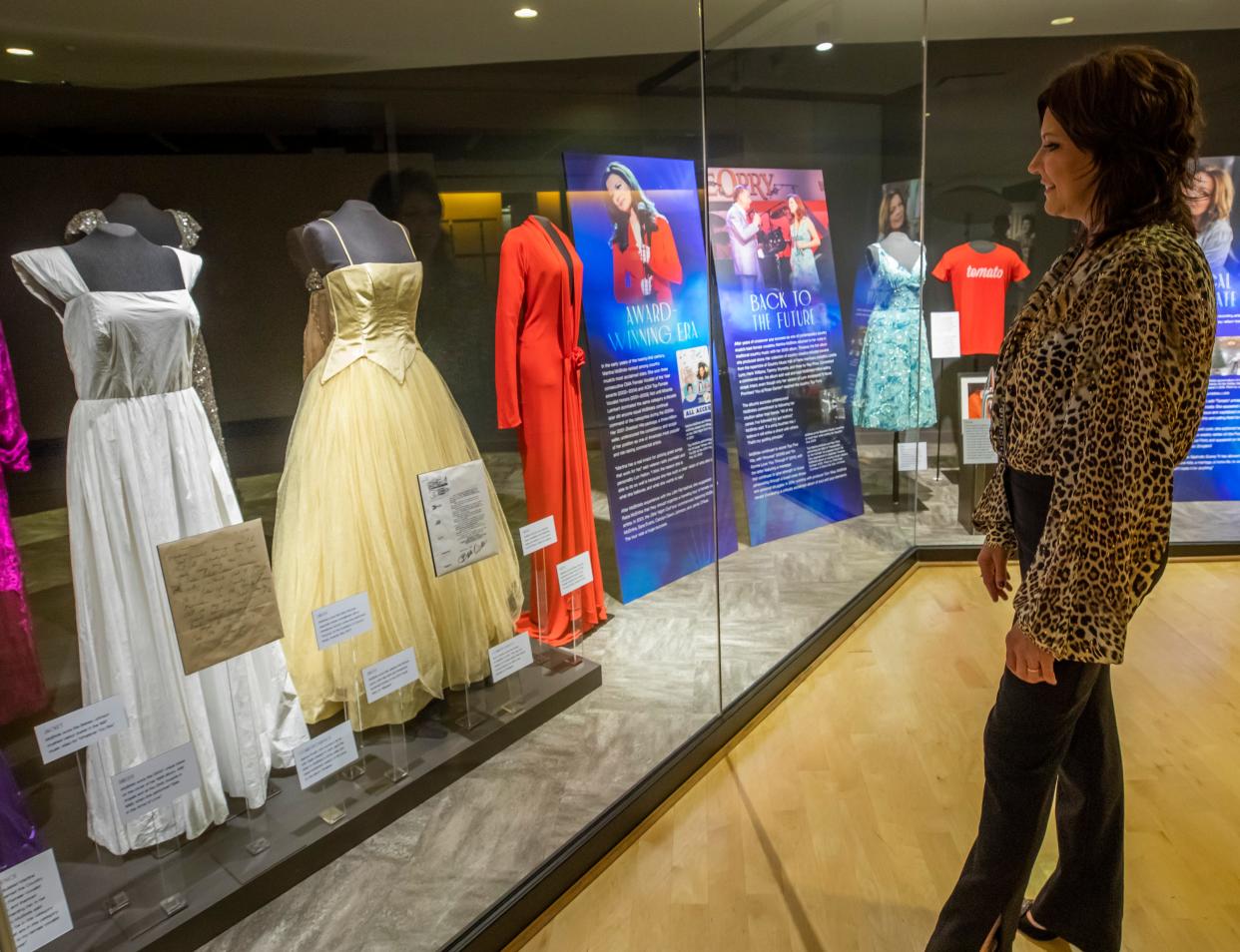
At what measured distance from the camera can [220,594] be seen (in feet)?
5.69

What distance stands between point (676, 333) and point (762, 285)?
745 mm

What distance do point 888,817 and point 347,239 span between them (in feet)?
6.61

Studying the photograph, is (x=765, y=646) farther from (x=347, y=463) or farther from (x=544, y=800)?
(x=347, y=463)

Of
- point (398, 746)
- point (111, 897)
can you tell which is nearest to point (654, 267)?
point (398, 746)

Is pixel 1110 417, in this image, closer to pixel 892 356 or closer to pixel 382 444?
pixel 382 444

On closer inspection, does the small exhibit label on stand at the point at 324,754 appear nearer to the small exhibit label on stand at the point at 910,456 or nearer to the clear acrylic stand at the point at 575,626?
the clear acrylic stand at the point at 575,626

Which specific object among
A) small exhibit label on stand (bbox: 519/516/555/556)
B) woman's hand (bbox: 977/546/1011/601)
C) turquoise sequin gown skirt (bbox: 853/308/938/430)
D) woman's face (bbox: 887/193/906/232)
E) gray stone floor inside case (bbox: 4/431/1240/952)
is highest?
woman's face (bbox: 887/193/906/232)

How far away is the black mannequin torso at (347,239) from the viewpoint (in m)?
1.94

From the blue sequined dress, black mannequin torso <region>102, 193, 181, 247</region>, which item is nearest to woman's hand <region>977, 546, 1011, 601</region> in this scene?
black mannequin torso <region>102, 193, 181, 247</region>

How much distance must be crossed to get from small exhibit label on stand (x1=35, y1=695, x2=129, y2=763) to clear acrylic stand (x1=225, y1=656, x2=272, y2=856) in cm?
32

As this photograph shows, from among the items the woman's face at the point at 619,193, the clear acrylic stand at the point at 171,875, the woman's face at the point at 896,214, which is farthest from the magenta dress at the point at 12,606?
the woman's face at the point at 896,214

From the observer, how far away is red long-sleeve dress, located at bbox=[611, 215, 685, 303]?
3.22 m

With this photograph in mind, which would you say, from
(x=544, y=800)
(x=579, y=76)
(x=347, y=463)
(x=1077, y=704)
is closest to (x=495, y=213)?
(x=579, y=76)

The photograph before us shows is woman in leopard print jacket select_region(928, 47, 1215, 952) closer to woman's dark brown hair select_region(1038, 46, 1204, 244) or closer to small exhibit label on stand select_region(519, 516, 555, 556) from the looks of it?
woman's dark brown hair select_region(1038, 46, 1204, 244)
